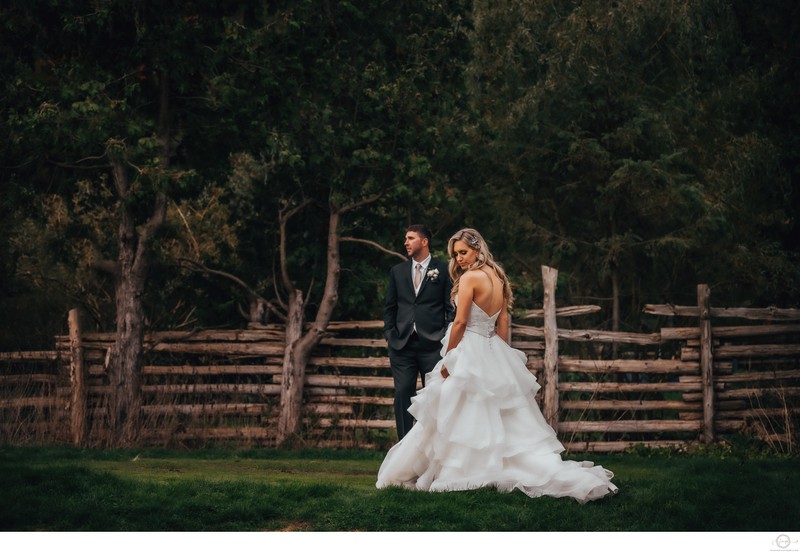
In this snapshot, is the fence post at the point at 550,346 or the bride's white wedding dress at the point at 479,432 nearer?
the bride's white wedding dress at the point at 479,432

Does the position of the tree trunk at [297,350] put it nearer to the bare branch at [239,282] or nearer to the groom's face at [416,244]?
the bare branch at [239,282]

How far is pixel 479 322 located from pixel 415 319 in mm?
1695

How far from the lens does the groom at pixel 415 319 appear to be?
922 centimetres

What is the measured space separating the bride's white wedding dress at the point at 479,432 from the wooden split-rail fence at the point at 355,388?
4512 millimetres

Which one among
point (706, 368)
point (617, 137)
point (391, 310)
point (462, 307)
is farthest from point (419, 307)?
point (617, 137)

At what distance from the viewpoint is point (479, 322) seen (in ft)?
25.3

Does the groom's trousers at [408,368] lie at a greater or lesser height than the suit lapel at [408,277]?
lesser

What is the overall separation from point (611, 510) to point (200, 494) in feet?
9.31

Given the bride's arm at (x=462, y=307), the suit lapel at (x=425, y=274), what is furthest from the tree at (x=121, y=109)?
the bride's arm at (x=462, y=307)

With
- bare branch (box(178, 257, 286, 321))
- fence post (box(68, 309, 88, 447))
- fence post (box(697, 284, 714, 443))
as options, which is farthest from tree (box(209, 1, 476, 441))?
fence post (box(697, 284, 714, 443))

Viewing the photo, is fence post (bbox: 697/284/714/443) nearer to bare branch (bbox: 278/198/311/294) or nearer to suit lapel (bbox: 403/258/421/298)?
suit lapel (bbox: 403/258/421/298)

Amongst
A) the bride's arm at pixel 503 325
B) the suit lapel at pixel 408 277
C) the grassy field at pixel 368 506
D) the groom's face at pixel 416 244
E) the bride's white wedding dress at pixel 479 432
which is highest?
the groom's face at pixel 416 244

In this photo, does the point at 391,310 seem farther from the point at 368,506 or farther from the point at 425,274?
the point at 368,506

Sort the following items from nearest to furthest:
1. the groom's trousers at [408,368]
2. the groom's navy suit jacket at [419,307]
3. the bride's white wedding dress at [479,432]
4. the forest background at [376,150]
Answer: the bride's white wedding dress at [479,432] → the groom's trousers at [408,368] → the groom's navy suit jacket at [419,307] → the forest background at [376,150]
